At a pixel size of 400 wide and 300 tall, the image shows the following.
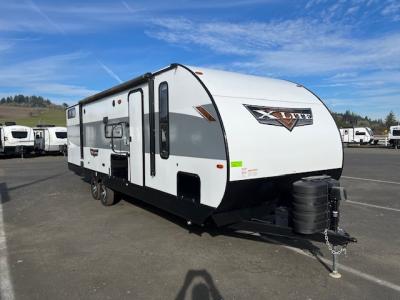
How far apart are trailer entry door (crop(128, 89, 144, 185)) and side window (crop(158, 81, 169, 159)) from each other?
766 millimetres

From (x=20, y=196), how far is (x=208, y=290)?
8548mm

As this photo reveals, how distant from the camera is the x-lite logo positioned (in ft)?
18.3

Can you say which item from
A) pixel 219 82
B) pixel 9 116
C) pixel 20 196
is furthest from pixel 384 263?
pixel 9 116

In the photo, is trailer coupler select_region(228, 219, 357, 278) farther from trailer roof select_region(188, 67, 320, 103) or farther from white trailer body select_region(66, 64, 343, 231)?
trailer roof select_region(188, 67, 320, 103)

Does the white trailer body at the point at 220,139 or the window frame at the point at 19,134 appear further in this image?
the window frame at the point at 19,134

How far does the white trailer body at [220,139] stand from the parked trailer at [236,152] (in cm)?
1

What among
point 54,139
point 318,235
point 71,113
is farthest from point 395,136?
point 318,235

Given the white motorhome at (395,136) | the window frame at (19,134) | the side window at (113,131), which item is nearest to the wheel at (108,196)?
the side window at (113,131)

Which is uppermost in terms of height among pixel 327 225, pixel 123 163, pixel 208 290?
pixel 123 163

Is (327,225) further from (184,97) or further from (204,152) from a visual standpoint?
(184,97)

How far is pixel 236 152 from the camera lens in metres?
5.14

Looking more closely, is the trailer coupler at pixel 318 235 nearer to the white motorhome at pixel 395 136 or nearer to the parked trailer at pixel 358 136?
the white motorhome at pixel 395 136

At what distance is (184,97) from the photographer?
5797 millimetres

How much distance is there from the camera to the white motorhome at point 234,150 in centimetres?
512
